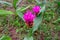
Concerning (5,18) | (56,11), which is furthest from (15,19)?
(56,11)

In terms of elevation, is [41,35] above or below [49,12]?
below

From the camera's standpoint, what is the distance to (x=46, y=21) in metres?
2.54

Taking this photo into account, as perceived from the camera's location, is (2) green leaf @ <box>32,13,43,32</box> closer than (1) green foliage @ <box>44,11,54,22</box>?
Yes

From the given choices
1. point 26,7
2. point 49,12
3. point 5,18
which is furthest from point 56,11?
point 5,18

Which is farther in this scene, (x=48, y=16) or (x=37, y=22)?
(x=48, y=16)

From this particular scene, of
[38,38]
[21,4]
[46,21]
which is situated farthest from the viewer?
[21,4]

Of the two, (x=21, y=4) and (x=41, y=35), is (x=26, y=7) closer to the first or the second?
(x=21, y=4)

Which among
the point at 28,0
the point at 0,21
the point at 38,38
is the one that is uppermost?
the point at 28,0

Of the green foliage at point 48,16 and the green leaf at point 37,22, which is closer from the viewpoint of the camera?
the green leaf at point 37,22

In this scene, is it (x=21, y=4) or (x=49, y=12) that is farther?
(x=21, y=4)

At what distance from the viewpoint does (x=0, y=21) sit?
257 cm

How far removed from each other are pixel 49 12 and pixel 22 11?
0.35m

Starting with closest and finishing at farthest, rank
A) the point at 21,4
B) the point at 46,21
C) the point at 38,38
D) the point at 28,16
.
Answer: the point at 28,16 < the point at 38,38 < the point at 46,21 < the point at 21,4

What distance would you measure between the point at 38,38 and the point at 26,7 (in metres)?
0.51
